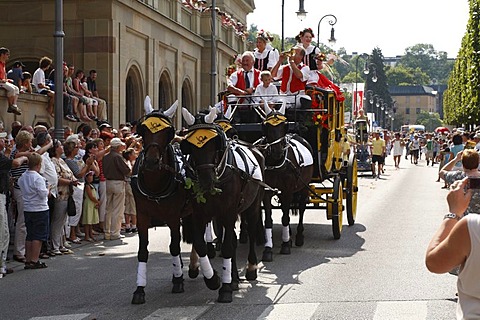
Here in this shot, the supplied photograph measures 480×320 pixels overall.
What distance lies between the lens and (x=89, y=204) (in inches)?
603

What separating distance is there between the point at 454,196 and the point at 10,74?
17.6 metres

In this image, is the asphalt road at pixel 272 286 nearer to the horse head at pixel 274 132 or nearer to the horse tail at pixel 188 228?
the horse tail at pixel 188 228

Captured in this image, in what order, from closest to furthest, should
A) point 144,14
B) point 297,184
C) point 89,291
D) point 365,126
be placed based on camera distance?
point 89,291 → point 297,184 → point 144,14 → point 365,126

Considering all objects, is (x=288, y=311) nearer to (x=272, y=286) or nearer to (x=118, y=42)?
(x=272, y=286)

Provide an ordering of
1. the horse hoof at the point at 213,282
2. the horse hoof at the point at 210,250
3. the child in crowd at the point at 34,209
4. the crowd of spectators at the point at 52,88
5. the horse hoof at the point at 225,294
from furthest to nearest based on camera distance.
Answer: the crowd of spectators at the point at 52,88
the child in crowd at the point at 34,209
the horse hoof at the point at 210,250
the horse hoof at the point at 213,282
the horse hoof at the point at 225,294

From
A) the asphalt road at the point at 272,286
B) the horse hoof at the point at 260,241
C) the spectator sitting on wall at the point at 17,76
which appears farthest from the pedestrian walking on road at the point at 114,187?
the spectator sitting on wall at the point at 17,76

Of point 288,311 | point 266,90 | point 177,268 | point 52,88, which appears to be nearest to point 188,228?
point 177,268

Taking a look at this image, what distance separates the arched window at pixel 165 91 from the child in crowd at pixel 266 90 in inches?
823

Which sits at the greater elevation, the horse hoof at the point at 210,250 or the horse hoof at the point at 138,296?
the horse hoof at the point at 210,250

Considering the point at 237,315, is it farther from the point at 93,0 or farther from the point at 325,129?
the point at 93,0

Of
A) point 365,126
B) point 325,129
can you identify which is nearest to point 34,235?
point 325,129

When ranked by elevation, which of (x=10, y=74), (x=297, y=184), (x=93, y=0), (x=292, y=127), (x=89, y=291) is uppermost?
(x=93, y=0)

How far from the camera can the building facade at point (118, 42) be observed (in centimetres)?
2722

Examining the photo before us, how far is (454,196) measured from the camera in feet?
14.3
